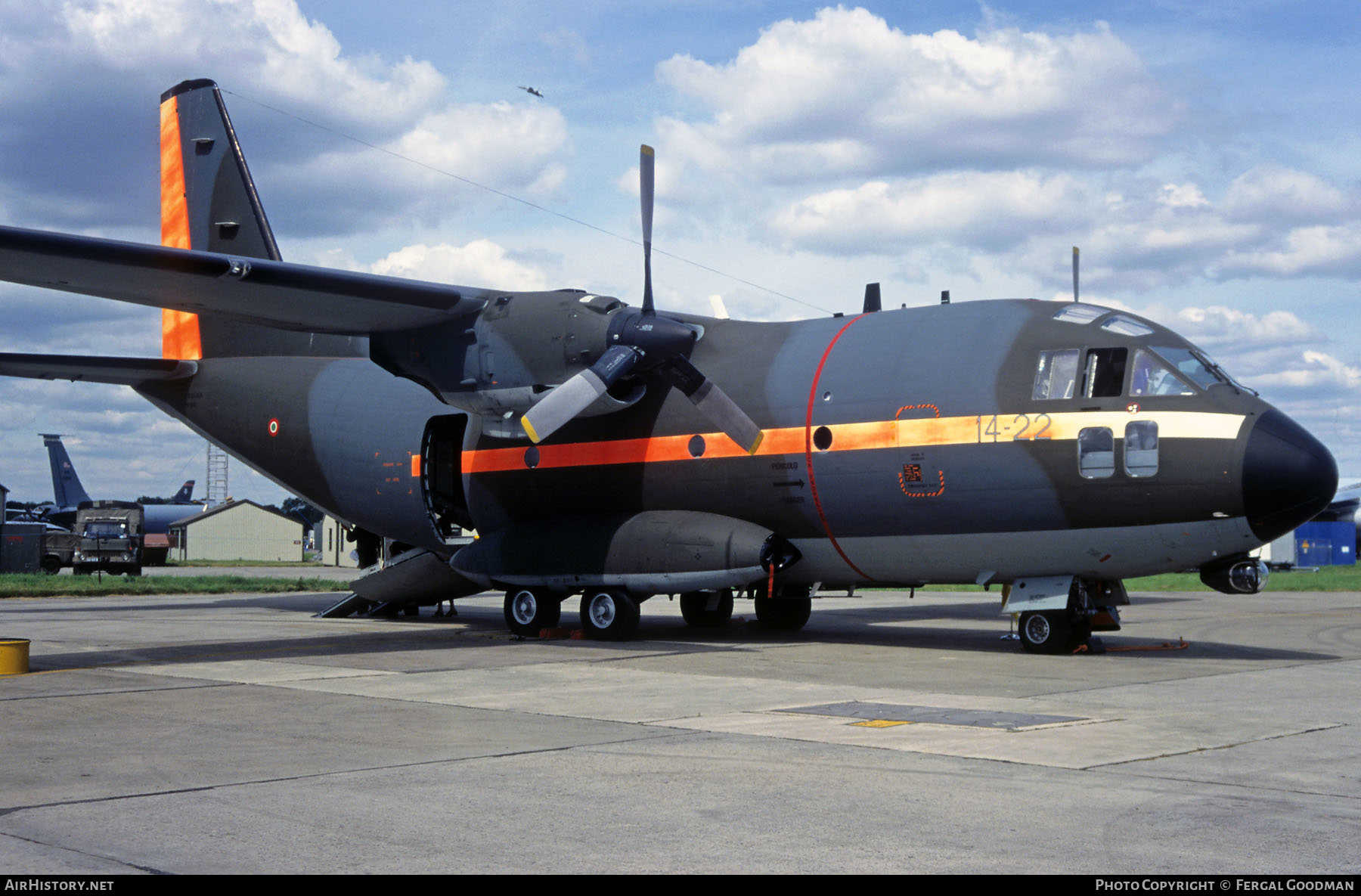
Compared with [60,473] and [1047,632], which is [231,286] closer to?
[1047,632]

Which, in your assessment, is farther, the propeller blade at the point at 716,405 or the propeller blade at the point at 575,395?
the propeller blade at the point at 716,405

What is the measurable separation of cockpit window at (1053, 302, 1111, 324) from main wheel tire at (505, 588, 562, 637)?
8.92m

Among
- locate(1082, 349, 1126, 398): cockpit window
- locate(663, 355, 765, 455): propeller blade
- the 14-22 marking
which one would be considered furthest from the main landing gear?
locate(1082, 349, 1126, 398): cockpit window

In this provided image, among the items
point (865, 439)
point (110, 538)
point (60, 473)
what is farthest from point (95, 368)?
point (60, 473)

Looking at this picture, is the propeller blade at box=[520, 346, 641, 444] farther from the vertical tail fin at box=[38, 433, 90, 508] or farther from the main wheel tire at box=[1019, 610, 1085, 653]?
the vertical tail fin at box=[38, 433, 90, 508]

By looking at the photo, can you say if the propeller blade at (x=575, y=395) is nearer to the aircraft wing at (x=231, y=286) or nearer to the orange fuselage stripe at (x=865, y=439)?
the orange fuselage stripe at (x=865, y=439)

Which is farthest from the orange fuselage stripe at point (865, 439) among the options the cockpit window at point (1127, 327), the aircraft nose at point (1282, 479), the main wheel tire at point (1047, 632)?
the main wheel tire at point (1047, 632)

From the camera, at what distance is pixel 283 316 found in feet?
61.9

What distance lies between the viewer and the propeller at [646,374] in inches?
683

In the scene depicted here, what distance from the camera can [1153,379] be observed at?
15.6 metres

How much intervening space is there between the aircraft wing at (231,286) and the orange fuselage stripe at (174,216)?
690 cm

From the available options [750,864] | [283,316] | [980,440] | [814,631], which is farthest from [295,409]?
[750,864]

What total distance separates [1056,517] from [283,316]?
38.0ft

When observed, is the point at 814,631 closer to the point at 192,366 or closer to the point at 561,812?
the point at 192,366
